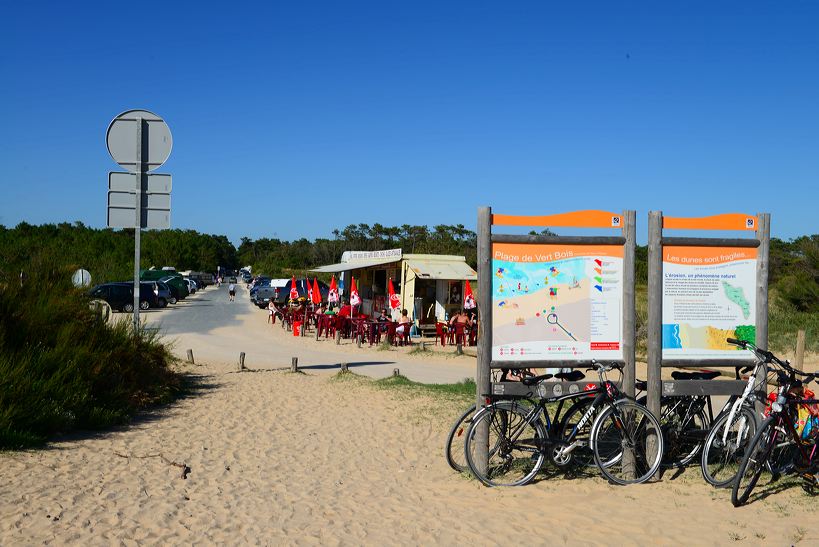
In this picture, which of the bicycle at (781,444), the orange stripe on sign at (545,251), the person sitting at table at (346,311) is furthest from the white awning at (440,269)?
the bicycle at (781,444)

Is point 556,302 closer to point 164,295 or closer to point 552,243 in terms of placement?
point 552,243

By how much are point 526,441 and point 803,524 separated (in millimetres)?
2068

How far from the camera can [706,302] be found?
6.22m

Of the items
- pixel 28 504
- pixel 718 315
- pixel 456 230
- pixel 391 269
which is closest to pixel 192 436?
pixel 28 504

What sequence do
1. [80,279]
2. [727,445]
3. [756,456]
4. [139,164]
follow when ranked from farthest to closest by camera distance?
[139,164] < [80,279] < [727,445] < [756,456]

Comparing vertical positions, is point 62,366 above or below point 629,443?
above

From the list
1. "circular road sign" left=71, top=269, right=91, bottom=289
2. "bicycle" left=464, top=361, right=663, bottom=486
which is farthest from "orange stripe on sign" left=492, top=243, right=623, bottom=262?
"circular road sign" left=71, top=269, right=91, bottom=289

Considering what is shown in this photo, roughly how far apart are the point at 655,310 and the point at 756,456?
1402mm

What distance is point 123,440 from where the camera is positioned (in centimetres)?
695

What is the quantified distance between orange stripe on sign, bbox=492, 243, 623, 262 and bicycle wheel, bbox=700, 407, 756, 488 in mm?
1603

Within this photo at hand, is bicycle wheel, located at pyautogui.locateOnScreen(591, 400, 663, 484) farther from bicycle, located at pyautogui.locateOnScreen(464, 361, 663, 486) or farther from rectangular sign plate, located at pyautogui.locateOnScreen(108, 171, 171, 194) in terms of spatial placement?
rectangular sign plate, located at pyautogui.locateOnScreen(108, 171, 171, 194)

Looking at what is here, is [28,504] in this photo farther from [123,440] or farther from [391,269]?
[391,269]

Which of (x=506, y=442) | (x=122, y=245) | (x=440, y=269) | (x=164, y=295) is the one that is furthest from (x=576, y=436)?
(x=122, y=245)

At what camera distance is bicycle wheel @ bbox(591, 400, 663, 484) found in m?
5.87
